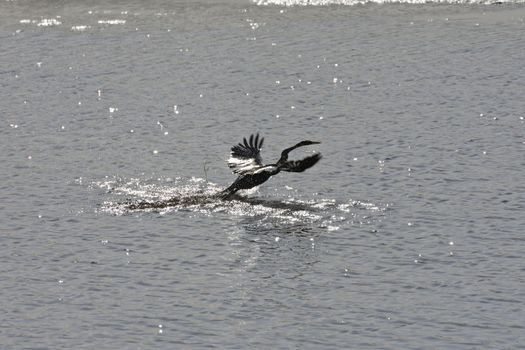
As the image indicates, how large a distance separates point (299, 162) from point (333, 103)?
42.9 feet

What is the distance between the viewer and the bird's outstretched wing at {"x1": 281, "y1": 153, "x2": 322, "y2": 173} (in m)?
29.6

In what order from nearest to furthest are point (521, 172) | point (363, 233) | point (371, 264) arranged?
point (371, 264) → point (363, 233) → point (521, 172)

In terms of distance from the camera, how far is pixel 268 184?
109 feet

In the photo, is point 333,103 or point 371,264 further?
point 333,103

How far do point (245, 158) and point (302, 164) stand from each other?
375 centimetres

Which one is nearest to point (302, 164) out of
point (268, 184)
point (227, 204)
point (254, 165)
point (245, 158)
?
point (227, 204)

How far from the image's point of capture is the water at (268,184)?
23.3 metres

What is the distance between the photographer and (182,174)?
112 feet

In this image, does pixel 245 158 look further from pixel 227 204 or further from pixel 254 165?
pixel 227 204

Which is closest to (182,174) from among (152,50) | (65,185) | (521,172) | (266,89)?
(65,185)

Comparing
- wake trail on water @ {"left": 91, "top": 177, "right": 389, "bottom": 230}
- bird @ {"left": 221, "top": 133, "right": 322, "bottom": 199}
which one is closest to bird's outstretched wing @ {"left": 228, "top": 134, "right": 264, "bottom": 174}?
bird @ {"left": 221, "top": 133, "right": 322, "bottom": 199}

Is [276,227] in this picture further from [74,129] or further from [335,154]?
[74,129]

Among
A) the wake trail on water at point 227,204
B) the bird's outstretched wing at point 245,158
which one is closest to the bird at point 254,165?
the bird's outstretched wing at point 245,158

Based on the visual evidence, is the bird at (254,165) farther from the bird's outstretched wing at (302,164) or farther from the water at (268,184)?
the water at (268,184)
